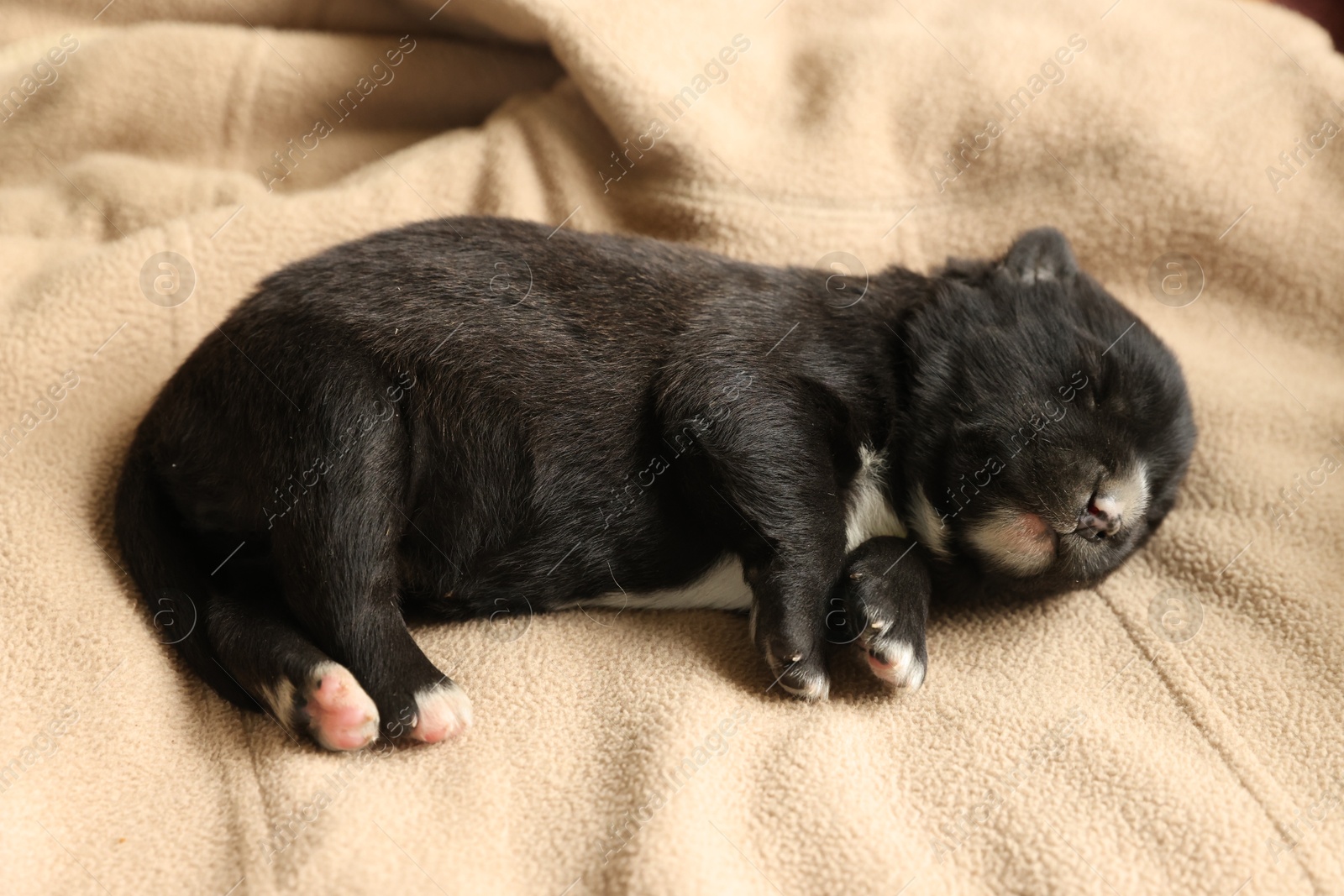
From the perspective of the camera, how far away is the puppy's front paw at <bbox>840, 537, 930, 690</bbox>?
2.51 m

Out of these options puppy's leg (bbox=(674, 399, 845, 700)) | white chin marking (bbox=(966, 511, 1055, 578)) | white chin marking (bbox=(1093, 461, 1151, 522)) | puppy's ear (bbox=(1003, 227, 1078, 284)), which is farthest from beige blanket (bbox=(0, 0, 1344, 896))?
puppy's ear (bbox=(1003, 227, 1078, 284))

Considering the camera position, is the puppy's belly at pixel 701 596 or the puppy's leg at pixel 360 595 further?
the puppy's belly at pixel 701 596

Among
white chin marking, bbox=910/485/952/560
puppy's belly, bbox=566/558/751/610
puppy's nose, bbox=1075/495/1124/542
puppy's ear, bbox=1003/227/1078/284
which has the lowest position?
puppy's belly, bbox=566/558/751/610

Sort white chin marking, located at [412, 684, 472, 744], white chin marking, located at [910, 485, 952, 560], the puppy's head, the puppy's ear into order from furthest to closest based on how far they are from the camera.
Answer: the puppy's ear
white chin marking, located at [910, 485, 952, 560]
the puppy's head
white chin marking, located at [412, 684, 472, 744]

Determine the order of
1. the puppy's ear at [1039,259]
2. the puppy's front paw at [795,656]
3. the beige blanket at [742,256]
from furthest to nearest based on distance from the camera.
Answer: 1. the puppy's ear at [1039,259]
2. the puppy's front paw at [795,656]
3. the beige blanket at [742,256]

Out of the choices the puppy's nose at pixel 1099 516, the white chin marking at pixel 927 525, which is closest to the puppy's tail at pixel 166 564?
the white chin marking at pixel 927 525

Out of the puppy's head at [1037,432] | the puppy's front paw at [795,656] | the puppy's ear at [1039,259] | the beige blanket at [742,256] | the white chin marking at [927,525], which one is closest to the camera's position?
the beige blanket at [742,256]

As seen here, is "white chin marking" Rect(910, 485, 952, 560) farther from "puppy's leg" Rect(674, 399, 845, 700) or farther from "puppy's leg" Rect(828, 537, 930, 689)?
"puppy's leg" Rect(674, 399, 845, 700)

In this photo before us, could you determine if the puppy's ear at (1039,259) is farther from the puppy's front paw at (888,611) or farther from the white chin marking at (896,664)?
the white chin marking at (896,664)

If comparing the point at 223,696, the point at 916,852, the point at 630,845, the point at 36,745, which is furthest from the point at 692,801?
the point at 36,745

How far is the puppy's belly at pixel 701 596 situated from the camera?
2.74 meters

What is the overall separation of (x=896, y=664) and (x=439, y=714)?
41.9 inches

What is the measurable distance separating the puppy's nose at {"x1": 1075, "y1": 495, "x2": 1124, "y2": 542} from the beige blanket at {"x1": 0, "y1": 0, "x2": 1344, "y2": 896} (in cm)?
36

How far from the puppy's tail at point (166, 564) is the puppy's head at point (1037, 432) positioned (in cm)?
178
